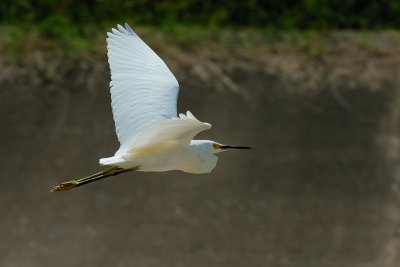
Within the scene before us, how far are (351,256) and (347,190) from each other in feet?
1.72

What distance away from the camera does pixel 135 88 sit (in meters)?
6.39

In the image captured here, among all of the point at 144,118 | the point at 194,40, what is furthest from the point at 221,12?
the point at 144,118

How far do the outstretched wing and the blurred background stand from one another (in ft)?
7.46

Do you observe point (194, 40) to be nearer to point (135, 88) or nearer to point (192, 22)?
point (192, 22)

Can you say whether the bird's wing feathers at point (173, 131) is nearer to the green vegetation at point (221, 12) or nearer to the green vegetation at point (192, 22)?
the green vegetation at point (192, 22)

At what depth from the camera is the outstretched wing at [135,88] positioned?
6.20 meters

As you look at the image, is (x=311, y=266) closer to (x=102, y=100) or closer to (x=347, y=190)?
(x=347, y=190)

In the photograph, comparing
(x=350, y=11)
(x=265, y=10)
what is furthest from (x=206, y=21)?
(x=350, y=11)

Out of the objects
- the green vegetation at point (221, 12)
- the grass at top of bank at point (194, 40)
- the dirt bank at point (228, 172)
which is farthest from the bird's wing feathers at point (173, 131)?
the green vegetation at point (221, 12)

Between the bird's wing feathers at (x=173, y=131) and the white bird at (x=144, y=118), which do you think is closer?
the bird's wing feathers at (x=173, y=131)

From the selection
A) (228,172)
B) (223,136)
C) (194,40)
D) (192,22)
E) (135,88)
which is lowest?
(228,172)

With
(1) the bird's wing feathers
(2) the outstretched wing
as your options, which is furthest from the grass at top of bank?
(1) the bird's wing feathers

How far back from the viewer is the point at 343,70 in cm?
977

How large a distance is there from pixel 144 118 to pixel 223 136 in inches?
118
